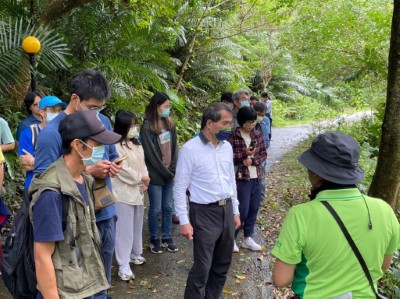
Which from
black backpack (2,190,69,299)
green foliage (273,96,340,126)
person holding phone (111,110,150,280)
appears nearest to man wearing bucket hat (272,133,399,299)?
black backpack (2,190,69,299)

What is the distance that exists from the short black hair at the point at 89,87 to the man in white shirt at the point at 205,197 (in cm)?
84

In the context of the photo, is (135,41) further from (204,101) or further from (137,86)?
(204,101)

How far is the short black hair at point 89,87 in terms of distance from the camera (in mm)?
2656

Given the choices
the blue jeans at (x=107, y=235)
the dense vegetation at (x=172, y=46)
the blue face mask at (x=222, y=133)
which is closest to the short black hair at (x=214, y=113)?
the blue face mask at (x=222, y=133)

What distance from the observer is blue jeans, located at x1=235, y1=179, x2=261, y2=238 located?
4.57m

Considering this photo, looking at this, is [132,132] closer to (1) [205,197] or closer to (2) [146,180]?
(2) [146,180]

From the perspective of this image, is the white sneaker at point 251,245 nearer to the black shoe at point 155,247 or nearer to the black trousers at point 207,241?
the black shoe at point 155,247

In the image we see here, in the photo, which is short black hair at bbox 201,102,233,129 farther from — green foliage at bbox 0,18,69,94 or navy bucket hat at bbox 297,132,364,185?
green foliage at bbox 0,18,69,94

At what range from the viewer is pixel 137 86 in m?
9.81

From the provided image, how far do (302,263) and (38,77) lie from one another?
6.32 meters

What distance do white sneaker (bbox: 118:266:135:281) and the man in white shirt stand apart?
3.31 feet

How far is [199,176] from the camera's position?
317 centimetres

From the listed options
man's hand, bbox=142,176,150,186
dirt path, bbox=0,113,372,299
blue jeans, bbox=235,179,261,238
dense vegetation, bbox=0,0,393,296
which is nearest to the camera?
dirt path, bbox=0,113,372,299

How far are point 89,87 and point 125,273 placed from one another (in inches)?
85.5
